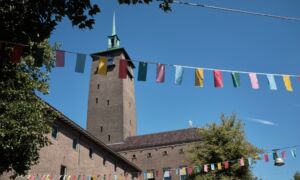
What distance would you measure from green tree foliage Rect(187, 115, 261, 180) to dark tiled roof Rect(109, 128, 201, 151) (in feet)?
84.9

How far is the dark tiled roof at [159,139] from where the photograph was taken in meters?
55.3

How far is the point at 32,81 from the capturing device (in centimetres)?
1623

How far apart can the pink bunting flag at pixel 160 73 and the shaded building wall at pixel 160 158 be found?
1661 inches

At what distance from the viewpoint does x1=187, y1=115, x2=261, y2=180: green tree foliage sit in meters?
26.7

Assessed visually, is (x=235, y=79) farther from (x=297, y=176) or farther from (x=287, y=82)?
(x=297, y=176)

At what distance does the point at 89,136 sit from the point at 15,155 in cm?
1667

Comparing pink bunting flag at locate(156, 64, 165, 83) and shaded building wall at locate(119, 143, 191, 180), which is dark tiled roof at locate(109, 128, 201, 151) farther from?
pink bunting flag at locate(156, 64, 165, 83)

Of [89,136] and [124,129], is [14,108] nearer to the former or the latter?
[89,136]

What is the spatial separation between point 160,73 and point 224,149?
17.3 metres

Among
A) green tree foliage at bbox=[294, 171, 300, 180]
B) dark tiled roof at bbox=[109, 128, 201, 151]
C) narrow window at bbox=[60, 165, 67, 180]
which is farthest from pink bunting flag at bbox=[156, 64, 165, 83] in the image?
green tree foliage at bbox=[294, 171, 300, 180]

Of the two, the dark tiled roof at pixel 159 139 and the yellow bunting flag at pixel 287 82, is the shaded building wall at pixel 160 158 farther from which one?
the yellow bunting flag at pixel 287 82

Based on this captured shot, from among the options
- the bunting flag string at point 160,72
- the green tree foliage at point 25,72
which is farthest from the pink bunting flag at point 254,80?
the green tree foliage at point 25,72

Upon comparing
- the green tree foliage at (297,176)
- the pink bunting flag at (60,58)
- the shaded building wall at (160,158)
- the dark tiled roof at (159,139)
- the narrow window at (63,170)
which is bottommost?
the narrow window at (63,170)

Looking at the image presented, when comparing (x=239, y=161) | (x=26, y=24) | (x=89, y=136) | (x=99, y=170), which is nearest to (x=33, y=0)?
(x=26, y=24)
